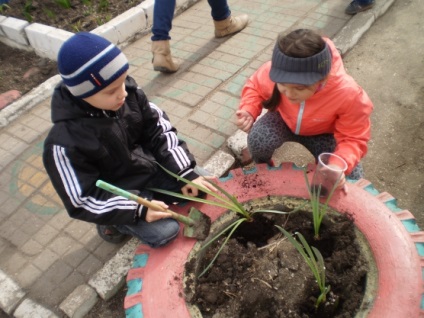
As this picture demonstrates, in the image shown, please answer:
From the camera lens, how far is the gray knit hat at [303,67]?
5.21 ft

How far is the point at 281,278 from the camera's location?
61.4 inches

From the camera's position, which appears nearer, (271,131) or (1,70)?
(271,131)

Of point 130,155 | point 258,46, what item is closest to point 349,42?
point 258,46

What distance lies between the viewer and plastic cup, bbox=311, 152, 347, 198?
5.34 ft

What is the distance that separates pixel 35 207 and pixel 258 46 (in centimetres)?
244

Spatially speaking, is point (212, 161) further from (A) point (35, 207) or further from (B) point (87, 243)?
(A) point (35, 207)

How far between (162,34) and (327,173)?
7.49ft

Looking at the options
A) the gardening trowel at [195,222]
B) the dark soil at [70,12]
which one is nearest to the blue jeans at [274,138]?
the gardening trowel at [195,222]

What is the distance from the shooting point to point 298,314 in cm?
148

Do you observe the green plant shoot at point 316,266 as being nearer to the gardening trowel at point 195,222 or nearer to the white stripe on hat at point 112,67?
the gardening trowel at point 195,222

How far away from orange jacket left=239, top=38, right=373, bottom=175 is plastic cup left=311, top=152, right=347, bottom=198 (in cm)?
11

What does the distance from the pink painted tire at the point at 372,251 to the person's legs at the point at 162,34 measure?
188 centimetres

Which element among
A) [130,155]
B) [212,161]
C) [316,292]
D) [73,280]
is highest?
[130,155]

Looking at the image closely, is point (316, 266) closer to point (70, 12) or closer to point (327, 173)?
point (327, 173)
